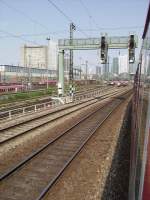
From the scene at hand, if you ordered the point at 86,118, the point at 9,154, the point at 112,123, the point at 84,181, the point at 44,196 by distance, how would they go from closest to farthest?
the point at 44,196 → the point at 84,181 → the point at 9,154 → the point at 112,123 → the point at 86,118

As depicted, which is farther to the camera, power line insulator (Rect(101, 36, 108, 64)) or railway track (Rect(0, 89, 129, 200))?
power line insulator (Rect(101, 36, 108, 64))

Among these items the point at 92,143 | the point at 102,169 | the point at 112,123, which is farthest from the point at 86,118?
the point at 102,169

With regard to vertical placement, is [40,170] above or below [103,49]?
below

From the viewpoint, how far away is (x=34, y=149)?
47.1 ft

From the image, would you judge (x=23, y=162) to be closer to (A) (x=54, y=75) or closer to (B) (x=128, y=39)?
(B) (x=128, y=39)

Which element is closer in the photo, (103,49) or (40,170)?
(40,170)

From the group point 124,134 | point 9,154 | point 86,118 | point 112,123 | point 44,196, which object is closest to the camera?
point 44,196

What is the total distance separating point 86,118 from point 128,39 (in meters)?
12.0

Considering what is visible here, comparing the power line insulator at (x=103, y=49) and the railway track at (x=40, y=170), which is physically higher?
the power line insulator at (x=103, y=49)

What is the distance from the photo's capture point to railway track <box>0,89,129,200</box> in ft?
29.5

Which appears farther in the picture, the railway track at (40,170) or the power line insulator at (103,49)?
the power line insulator at (103,49)

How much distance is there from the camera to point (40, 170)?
11117mm

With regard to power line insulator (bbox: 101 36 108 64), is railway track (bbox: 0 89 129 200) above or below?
below

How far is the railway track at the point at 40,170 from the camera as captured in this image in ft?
29.5
